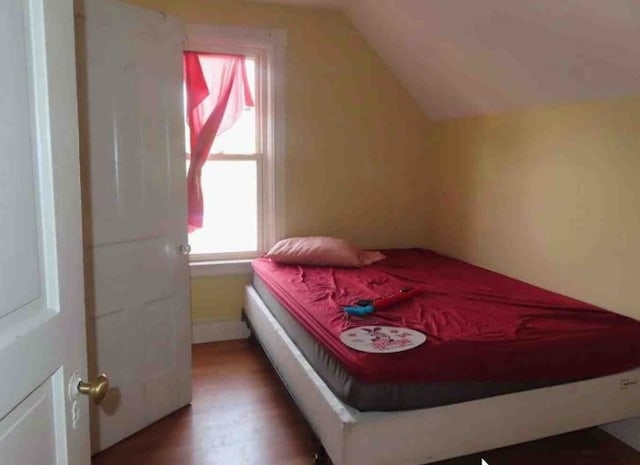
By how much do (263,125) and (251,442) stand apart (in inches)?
86.2

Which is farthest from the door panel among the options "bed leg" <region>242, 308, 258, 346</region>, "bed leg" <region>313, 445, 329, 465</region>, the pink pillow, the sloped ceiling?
"bed leg" <region>242, 308, 258, 346</region>

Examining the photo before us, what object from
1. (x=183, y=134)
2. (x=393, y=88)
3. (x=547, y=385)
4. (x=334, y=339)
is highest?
(x=393, y=88)

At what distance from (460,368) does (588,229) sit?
1.18 metres

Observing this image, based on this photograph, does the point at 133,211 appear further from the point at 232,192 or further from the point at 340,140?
the point at 340,140

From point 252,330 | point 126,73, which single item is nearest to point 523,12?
point 126,73

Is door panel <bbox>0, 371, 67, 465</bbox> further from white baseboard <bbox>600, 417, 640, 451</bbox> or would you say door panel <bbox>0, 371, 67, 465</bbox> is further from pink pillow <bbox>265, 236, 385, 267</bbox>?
pink pillow <bbox>265, 236, 385, 267</bbox>

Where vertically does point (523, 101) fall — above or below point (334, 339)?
above

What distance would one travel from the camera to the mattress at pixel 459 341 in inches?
69.7

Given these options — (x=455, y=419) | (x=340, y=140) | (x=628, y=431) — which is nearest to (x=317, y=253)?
(x=340, y=140)

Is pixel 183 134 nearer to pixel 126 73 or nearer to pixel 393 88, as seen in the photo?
pixel 126 73

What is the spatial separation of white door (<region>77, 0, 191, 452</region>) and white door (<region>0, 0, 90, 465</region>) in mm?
1278

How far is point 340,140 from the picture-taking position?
3803mm

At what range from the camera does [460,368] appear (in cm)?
183

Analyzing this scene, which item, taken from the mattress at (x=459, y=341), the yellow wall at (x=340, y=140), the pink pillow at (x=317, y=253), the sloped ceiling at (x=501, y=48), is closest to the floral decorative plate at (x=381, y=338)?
the mattress at (x=459, y=341)
